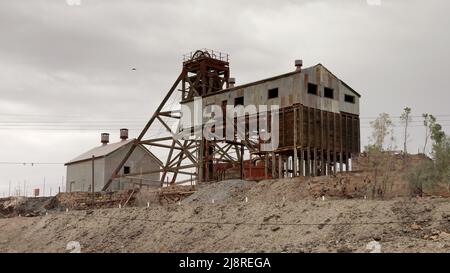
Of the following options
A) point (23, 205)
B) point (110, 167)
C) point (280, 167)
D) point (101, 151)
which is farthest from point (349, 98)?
point (23, 205)

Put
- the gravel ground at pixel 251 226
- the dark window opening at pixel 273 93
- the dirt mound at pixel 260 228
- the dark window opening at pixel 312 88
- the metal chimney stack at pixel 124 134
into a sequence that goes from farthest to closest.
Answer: the metal chimney stack at pixel 124 134 → the dark window opening at pixel 273 93 → the dark window opening at pixel 312 88 → the gravel ground at pixel 251 226 → the dirt mound at pixel 260 228

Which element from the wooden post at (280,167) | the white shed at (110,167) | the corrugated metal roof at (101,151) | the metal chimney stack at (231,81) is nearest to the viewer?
the wooden post at (280,167)

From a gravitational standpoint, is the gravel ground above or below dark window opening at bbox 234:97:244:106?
below

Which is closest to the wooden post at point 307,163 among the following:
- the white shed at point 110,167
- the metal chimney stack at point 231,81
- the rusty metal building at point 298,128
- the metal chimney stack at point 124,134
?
the rusty metal building at point 298,128

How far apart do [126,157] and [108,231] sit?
71.1ft

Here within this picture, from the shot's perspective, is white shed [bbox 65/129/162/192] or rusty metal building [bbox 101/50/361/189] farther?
white shed [bbox 65/129/162/192]

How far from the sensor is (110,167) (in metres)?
58.3

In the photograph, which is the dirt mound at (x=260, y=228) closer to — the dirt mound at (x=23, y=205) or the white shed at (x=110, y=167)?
the dirt mound at (x=23, y=205)

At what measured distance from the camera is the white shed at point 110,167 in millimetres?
58156

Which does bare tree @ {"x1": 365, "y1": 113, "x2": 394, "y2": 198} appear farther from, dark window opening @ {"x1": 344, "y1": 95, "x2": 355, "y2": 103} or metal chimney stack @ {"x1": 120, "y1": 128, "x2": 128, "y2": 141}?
metal chimney stack @ {"x1": 120, "y1": 128, "x2": 128, "y2": 141}

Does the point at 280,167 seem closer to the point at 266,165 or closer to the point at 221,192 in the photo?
the point at 266,165

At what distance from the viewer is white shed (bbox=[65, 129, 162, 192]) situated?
58156 millimetres

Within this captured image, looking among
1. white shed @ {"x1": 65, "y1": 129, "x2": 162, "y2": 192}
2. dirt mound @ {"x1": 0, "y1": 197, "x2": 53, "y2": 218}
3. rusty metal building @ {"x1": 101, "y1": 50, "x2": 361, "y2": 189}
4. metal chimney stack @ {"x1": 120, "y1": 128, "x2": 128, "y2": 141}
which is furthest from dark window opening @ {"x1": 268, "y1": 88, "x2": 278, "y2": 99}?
metal chimney stack @ {"x1": 120, "y1": 128, "x2": 128, "y2": 141}

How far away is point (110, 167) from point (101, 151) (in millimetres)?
3767
